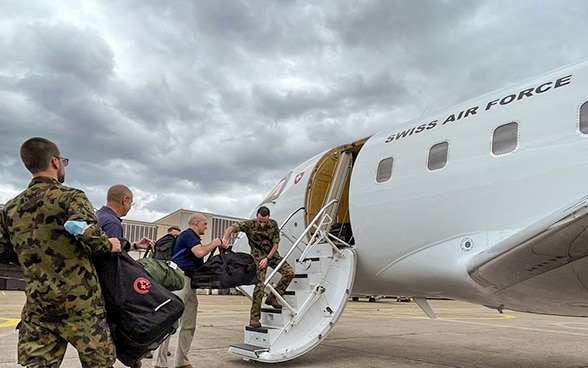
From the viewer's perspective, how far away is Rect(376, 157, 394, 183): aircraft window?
7.04 meters

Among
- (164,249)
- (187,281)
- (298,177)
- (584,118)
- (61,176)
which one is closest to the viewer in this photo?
(61,176)

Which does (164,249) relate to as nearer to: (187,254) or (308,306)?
(187,254)

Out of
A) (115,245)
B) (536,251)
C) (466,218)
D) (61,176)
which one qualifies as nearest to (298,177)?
(466,218)

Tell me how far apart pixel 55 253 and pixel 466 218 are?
169 inches

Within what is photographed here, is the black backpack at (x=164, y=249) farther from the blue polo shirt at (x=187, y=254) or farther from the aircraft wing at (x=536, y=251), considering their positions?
the aircraft wing at (x=536, y=251)

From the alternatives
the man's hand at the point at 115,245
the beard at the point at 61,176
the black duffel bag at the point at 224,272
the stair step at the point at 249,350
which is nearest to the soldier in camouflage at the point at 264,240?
the black duffel bag at the point at 224,272

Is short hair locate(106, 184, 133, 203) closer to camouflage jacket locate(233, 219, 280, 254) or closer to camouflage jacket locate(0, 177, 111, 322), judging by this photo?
camouflage jacket locate(0, 177, 111, 322)

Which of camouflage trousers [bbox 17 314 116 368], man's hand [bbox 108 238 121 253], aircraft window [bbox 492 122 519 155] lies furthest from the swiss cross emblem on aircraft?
camouflage trousers [bbox 17 314 116 368]

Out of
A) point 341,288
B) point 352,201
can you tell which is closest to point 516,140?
point 352,201

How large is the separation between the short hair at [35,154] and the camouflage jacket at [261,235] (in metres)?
4.14

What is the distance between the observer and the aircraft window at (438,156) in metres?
6.30

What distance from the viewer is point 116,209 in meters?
4.17

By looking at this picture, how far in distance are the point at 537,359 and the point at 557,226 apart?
17.0 feet

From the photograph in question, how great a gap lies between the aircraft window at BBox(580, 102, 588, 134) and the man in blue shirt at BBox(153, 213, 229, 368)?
3.85 meters
